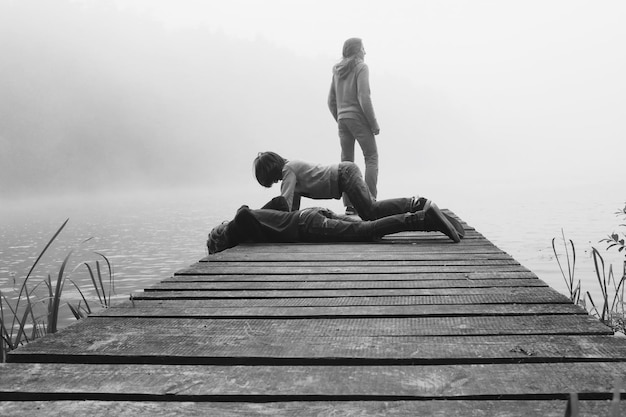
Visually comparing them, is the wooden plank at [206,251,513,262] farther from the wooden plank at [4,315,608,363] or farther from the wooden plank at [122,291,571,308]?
the wooden plank at [4,315,608,363]

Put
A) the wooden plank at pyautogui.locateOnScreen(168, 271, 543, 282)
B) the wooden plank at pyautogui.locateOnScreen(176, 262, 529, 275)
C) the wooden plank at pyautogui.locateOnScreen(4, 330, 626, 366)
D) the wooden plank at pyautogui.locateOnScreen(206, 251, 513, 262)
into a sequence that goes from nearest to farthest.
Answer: the wooden plank at pyautogui.locateOnScreen(4, 330, 626, 366) → the wooden plank at pyautogui.locateOnScreen(168, 271, 543, 282) → the wooden plank at pyautogui.locateOnScreen(176, 262, 529, 275) → the wooden plank at pyautogui.locateOnScreen(206, 251, 513, 262)

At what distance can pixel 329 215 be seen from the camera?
4.53 metres

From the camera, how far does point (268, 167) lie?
4523 mm

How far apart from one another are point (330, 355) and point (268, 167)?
10.1ft

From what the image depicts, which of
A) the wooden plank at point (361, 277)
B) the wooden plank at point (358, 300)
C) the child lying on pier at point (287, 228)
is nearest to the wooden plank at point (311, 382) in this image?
the wooden plank at point (358, 300)

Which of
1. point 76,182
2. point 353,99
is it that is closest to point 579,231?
point 353,99

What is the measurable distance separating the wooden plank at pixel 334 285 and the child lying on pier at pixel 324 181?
180cm

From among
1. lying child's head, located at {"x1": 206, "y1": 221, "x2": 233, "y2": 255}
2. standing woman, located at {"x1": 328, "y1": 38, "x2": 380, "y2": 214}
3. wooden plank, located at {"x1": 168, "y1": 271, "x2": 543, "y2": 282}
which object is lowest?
wooden plank, located at {"x1": 168, "y1": 271, "x2": 543, "y2": 282}

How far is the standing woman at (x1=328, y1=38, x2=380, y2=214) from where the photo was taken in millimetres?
6613

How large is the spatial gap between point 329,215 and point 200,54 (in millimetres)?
103578

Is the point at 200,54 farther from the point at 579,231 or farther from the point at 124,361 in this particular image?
the point at 124,361

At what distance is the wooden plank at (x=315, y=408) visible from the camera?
3.96 ft

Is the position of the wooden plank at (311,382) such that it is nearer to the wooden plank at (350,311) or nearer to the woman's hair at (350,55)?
the wooden plank at (350,311)

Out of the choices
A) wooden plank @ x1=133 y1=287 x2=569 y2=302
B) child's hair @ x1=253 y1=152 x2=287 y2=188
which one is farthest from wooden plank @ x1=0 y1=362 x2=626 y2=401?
child's hair @ x1=253 y1=152 x2=287 y2=188
